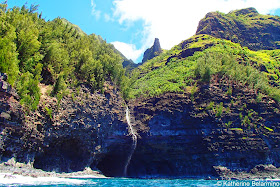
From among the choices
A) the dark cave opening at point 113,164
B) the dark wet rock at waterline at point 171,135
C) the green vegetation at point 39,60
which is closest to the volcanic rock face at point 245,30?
the dark wet rock at waterline at point 171,135

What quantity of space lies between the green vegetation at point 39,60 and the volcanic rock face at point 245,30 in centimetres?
7877

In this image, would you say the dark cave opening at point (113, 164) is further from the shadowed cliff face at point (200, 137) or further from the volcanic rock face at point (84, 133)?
the shadowed cliff face at point (200, 137)

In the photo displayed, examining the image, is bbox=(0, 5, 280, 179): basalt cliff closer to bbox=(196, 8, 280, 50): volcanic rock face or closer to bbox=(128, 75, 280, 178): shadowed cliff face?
bbox=(128, 75, 280, 178): shadowed cliff face

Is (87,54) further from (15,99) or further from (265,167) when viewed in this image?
(265,167)

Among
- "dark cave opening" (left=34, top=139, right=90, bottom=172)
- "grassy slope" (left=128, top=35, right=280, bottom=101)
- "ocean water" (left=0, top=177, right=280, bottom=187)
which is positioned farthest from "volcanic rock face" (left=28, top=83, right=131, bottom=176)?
"grassy slope" (left=128, top=35, right=280, bottom=101)

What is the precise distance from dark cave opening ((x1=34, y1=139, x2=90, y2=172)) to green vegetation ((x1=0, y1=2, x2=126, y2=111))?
28.2 ft

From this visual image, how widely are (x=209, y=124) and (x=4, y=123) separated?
42052mm

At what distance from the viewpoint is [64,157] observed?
40.9 metres

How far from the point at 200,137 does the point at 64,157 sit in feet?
97.1

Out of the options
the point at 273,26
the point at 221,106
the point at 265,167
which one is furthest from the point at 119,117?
the point at 273,26

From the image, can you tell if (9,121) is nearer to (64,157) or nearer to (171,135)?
(64,157)

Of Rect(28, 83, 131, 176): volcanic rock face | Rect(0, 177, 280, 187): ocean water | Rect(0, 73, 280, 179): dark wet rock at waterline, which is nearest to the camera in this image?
Rect(0, 177, 280, 187): ocean water

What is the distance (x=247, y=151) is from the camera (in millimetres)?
50281

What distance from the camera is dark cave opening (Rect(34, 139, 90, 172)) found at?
36.2m
